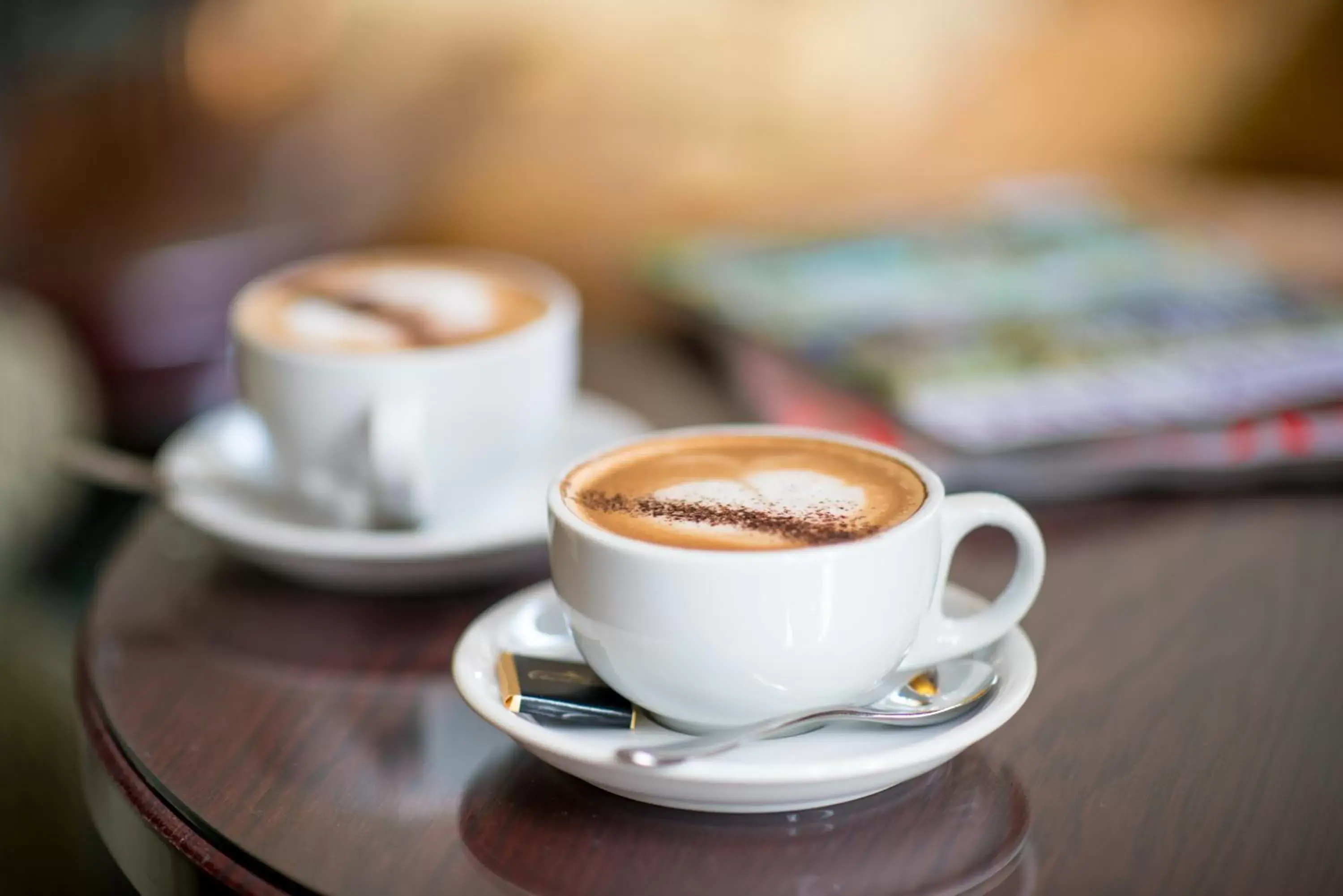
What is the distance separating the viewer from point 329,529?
58cm

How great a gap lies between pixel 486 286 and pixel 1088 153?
3.79 ft

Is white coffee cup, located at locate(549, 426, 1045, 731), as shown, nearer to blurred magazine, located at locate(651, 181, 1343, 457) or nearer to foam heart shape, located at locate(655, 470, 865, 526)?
foam heart shape, located at locate(655, 470, 865, 526)

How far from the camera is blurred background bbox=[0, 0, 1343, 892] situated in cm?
128

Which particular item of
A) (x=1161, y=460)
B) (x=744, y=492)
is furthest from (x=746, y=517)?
(x=1161, y=460)

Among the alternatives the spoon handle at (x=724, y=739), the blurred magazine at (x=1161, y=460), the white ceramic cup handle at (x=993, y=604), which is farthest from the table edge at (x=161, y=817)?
the blurred magazine at (x=1161, y=460)

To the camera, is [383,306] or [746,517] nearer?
[746,517]

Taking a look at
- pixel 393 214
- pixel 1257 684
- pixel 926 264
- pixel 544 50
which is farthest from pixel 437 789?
pixel 544 50

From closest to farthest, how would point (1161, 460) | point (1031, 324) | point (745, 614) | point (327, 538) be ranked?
1. point (745, 614)
2. point (327, 538)
3. point (1161, 460)
4. point (1031, 324)

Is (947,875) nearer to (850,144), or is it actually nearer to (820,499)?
(820,499)

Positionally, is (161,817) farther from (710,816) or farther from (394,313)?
(394,313)

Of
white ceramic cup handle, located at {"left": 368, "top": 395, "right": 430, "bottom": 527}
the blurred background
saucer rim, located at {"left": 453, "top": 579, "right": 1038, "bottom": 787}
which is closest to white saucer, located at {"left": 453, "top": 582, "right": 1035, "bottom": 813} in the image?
saucer rim, located at {"left": 453, "top": 579, "right": 1038, "bottom": 787}

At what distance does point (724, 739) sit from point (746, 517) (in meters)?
0.07

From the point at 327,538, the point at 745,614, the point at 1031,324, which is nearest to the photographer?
the point at 745,614

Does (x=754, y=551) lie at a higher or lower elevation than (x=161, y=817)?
higher
